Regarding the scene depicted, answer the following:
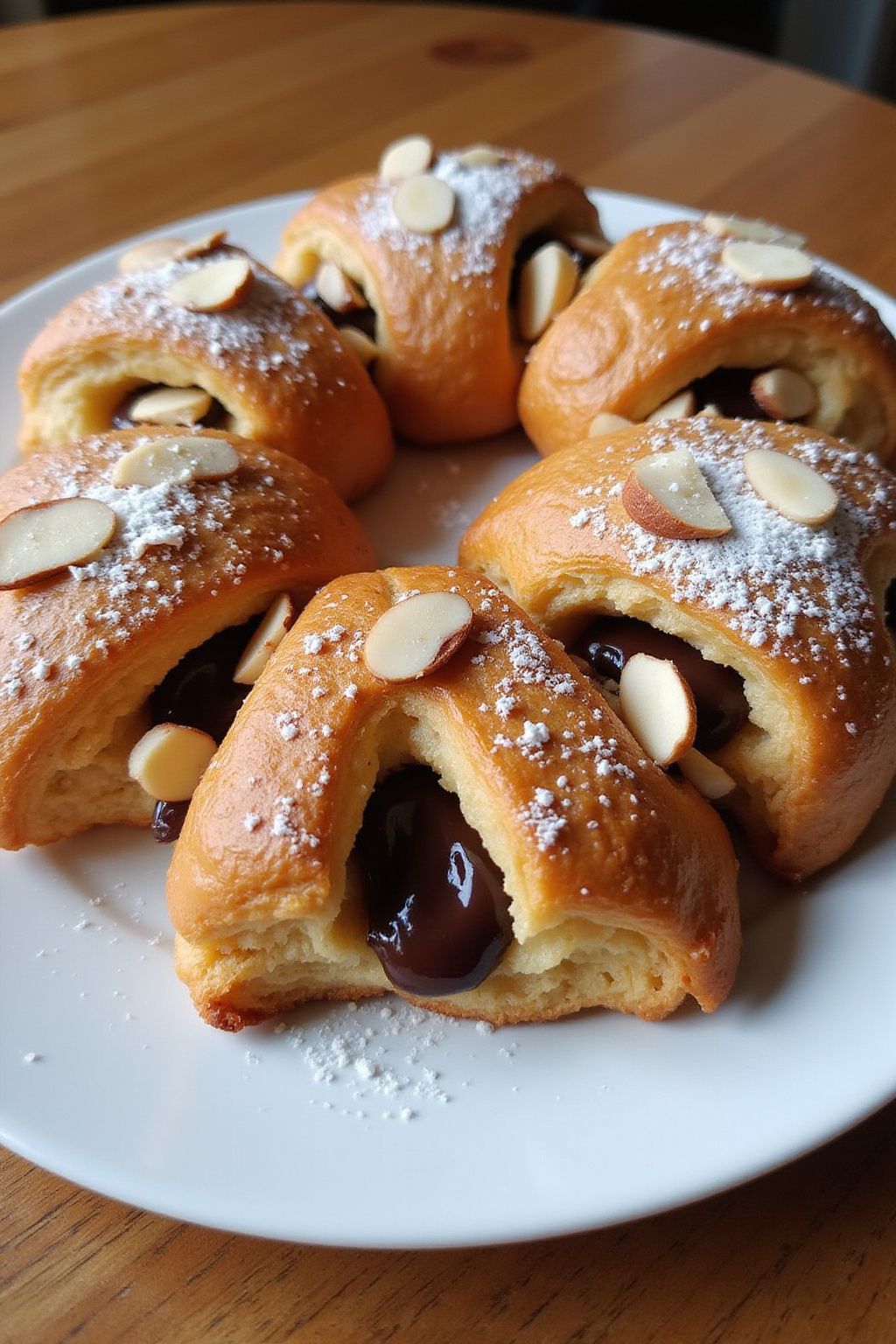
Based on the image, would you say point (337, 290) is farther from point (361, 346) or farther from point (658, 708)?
point (658, 708)

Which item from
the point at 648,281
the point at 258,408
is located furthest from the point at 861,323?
the point at 258,408

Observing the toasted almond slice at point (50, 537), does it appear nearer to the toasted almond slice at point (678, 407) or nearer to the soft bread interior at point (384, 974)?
the soft bread interior at point (384, 974)

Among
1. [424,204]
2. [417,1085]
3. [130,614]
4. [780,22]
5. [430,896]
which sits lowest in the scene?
[417,1085]

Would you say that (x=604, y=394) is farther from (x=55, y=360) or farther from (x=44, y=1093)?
(x=44, y=1093)

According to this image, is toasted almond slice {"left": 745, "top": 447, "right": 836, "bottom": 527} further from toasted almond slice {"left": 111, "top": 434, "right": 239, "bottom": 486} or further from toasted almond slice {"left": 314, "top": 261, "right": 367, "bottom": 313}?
toasted almond slice {"left": 314, "top": 261, "right": 367, "bottom": 313}

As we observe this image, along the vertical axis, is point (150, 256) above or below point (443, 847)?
above

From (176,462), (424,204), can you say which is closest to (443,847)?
(176,462)

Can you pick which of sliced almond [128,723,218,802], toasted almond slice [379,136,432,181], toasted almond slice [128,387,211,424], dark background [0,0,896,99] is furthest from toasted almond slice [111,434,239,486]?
dark background [0,0,896,99]

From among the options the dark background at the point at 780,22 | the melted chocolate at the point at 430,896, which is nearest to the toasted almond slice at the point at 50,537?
the melted chocolate at the point at 430,896
